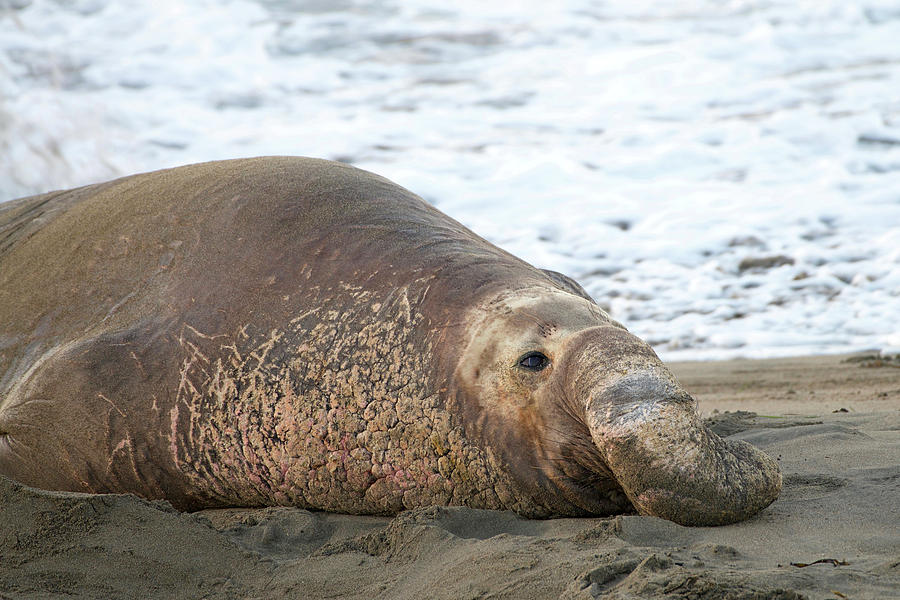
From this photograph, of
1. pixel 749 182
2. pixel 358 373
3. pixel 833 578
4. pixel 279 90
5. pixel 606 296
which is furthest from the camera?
pixel 279 90

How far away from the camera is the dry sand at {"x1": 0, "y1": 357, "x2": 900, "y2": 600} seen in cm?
207

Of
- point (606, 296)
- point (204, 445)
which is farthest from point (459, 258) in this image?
point (606, 296)

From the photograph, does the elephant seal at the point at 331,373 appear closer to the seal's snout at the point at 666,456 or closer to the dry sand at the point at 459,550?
the seal's snout at the point at 666,456

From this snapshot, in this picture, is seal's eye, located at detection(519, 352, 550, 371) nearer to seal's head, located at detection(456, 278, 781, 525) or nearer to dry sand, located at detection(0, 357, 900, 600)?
seal's head, located at detection(456, 278, 781, 525)

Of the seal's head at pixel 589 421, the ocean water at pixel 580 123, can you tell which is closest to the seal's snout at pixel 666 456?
the seal's head at pixel 589 421

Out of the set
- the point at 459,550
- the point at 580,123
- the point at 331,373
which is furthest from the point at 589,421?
the point at 580,123

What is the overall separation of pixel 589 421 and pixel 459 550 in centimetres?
49

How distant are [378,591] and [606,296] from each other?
5.55 metres

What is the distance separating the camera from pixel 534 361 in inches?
112

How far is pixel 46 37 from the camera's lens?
1480 cm

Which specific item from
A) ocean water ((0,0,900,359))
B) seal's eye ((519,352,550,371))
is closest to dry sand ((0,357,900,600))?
seal's eye ((519,352,550,371))

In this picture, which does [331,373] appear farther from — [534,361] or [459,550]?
[459,550]

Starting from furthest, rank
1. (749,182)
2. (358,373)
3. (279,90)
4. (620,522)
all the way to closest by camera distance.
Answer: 1. (279,90)
2. (749,182)
3. (358,373)
4. (620,522)

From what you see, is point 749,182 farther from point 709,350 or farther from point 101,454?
point 101,454
